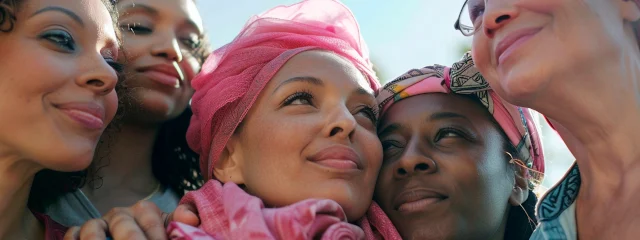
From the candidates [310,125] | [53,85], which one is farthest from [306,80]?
[53,85]

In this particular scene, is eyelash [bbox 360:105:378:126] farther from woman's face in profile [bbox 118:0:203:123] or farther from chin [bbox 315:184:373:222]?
woman's face in profile [bbox 118:0:203:123]

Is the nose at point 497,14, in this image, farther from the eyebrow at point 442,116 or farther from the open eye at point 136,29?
the open eye at point 136,29

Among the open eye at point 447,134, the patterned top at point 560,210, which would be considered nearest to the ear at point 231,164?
the open eye at point 447,134

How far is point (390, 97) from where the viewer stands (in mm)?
3273

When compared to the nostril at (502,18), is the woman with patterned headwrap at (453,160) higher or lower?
lower

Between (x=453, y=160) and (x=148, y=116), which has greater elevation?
(x=453, y=160)

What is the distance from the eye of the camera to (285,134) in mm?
2705

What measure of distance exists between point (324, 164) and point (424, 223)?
57cm

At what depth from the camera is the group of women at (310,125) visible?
7.18 ft

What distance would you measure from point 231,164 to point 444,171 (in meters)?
0.93

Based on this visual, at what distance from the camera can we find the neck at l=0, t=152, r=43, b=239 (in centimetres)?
248

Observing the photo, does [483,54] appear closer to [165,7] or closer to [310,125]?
[310,125]

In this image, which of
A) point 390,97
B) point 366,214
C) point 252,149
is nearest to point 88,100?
point 252,149

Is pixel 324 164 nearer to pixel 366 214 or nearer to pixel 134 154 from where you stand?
pixel 366 214
